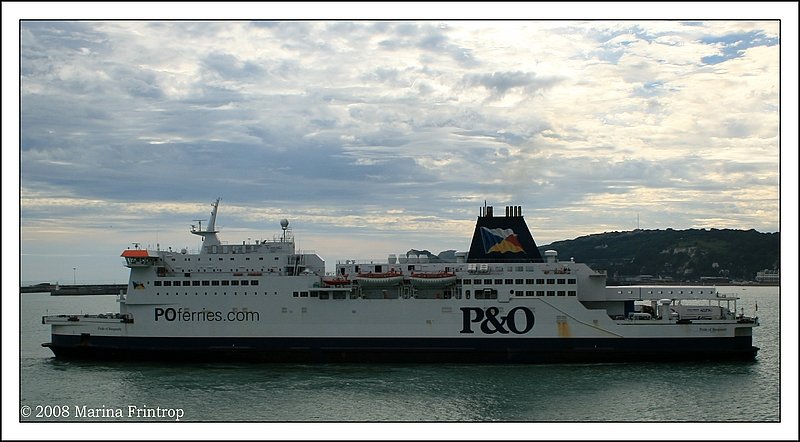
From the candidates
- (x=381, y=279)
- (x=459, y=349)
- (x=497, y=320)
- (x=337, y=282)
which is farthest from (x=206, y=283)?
(x=497, y=320)

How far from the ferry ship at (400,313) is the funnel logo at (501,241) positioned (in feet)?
0.15

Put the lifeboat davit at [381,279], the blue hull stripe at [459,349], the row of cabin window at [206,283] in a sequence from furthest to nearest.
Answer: the row of cabin window at [206,283], the lifeboat davit at [381,279], the blue hull stripe at [459,349]

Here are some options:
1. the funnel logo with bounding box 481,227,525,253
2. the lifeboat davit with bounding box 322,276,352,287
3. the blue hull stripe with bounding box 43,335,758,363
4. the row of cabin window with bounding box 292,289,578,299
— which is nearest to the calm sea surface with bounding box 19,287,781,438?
the blue hull stripe with bounding box 43,335,758,363

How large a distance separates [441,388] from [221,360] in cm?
828

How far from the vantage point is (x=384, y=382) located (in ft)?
68.3

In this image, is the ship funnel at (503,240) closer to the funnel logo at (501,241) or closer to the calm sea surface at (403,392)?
the funnel logo at (501,241)

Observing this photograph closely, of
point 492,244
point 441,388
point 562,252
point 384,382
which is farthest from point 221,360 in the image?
point 562,252

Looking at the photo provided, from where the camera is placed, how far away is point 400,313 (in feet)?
77.7

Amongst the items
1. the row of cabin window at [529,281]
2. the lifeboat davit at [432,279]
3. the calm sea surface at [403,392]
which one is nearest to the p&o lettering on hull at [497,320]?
the row of cabin window at [529,281]

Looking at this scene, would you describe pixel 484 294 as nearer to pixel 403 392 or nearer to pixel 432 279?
pixel 432 279

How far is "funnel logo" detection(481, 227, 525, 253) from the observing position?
2470cm

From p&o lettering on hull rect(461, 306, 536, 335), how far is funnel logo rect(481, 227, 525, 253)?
222cm

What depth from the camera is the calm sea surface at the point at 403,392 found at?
57.0 ft

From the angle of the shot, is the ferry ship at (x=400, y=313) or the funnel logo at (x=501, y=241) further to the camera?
the funnel logo at (x=501, y=241)
